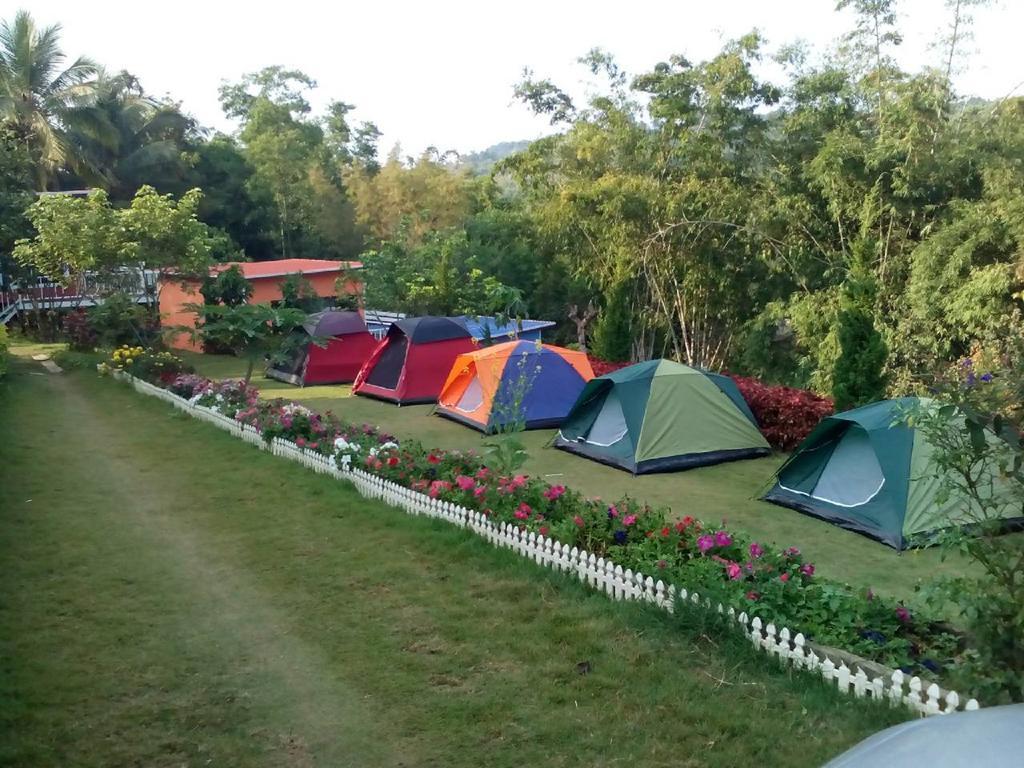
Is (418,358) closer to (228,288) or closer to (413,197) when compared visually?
(228,288)

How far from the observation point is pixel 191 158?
100 ft

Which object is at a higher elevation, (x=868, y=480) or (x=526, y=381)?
(x=526, y=381)

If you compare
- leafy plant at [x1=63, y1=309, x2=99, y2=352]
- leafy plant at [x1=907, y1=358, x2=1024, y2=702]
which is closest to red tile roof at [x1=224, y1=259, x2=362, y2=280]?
leafy plant at [x1=63, y1=309, x2=99, y2=352]

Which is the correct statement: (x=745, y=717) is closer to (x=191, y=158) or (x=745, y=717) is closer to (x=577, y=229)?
(x=577, y=229)

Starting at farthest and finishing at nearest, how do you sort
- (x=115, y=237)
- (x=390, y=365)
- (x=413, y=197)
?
1. (x=413, y=197)
2. (x=115, y=237)
3. (x=390, y=365)

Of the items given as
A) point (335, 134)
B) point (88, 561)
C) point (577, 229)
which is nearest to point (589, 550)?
point (88, 561)

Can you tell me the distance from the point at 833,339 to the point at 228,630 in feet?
32.8

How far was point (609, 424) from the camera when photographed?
1009cm

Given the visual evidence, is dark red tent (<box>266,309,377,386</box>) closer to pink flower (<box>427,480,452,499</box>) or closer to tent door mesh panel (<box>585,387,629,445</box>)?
tent door mesh panel (<box>585,387,629,445</box>)

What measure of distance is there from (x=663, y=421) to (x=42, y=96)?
22627mm

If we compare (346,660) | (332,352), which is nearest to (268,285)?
(332,352)

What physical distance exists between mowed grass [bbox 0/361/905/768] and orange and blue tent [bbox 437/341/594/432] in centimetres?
448

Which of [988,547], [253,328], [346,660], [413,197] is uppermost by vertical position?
[413,197]

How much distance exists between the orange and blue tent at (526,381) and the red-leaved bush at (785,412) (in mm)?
2423
